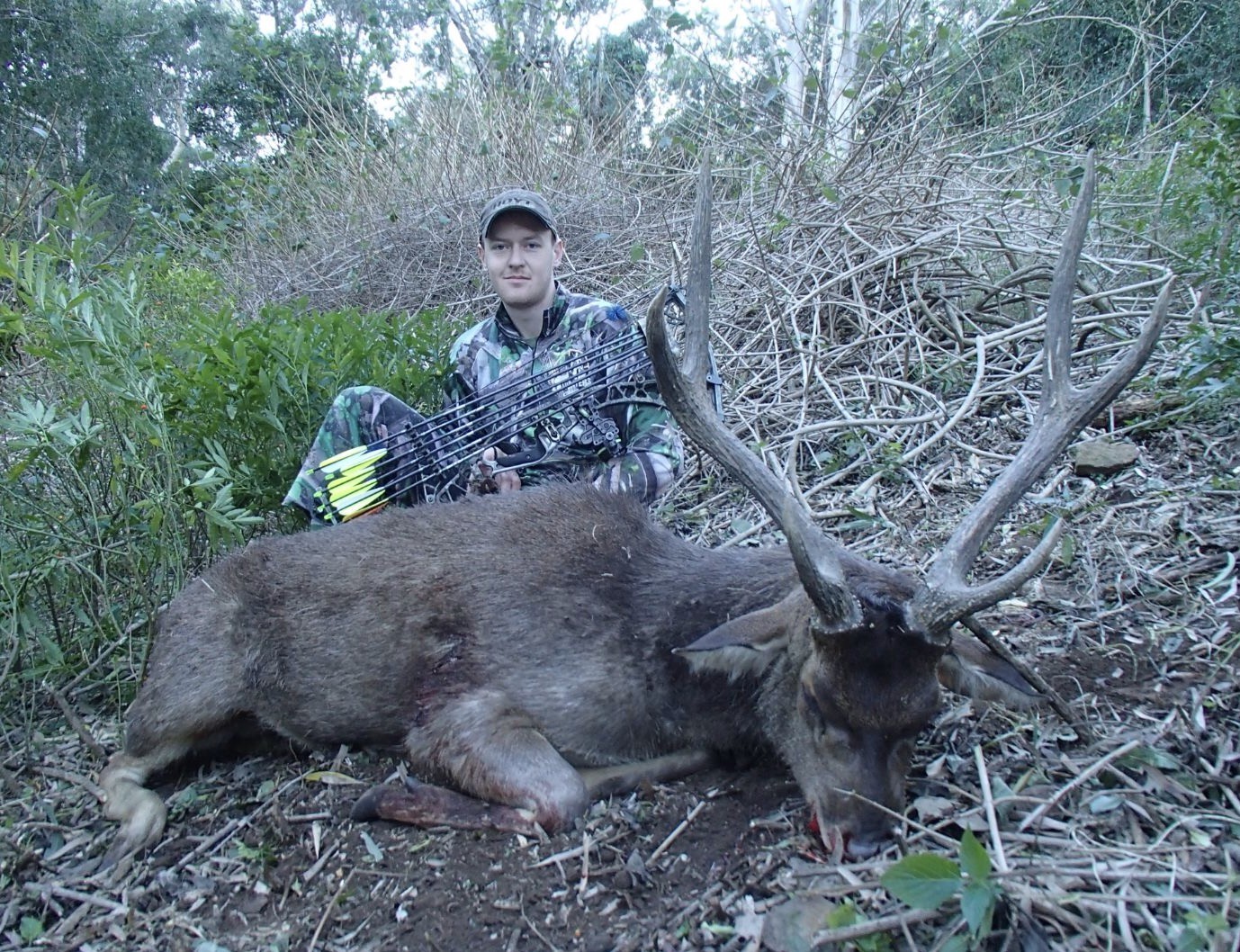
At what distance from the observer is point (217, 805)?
383 cm

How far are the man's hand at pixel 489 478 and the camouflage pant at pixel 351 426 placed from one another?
0.40 m

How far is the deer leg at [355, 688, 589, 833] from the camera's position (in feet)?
11.0

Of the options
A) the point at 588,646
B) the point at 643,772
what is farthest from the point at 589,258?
the point at 643,772

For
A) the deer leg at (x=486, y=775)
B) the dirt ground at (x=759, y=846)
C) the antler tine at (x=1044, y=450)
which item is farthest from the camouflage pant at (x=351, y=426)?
the antler tine at (x=1044, y=450)

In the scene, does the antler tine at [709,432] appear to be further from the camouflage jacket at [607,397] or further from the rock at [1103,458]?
the rock at [1103,458]

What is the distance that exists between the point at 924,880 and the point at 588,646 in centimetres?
168

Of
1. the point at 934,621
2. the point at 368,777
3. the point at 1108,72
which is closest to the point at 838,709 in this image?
the point at 934,621

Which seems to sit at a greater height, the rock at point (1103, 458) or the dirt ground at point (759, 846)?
the rock at point (1103, 458)

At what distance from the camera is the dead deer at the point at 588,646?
2.94m

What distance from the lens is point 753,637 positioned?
3273 mm

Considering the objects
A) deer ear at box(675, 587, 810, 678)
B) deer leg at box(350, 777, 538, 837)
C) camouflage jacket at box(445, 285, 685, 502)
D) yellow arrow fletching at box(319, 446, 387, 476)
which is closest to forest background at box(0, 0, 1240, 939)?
yellow arrow fletching at box(319, 446, 387, 476)

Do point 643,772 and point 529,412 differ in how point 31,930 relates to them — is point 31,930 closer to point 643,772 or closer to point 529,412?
point 643,772

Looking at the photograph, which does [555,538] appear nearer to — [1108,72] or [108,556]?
[108,556]

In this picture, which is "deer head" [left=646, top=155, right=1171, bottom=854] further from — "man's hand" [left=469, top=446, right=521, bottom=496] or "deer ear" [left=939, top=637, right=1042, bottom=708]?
"man's hand" [left=469, top=446, right=521, bottom=496]
